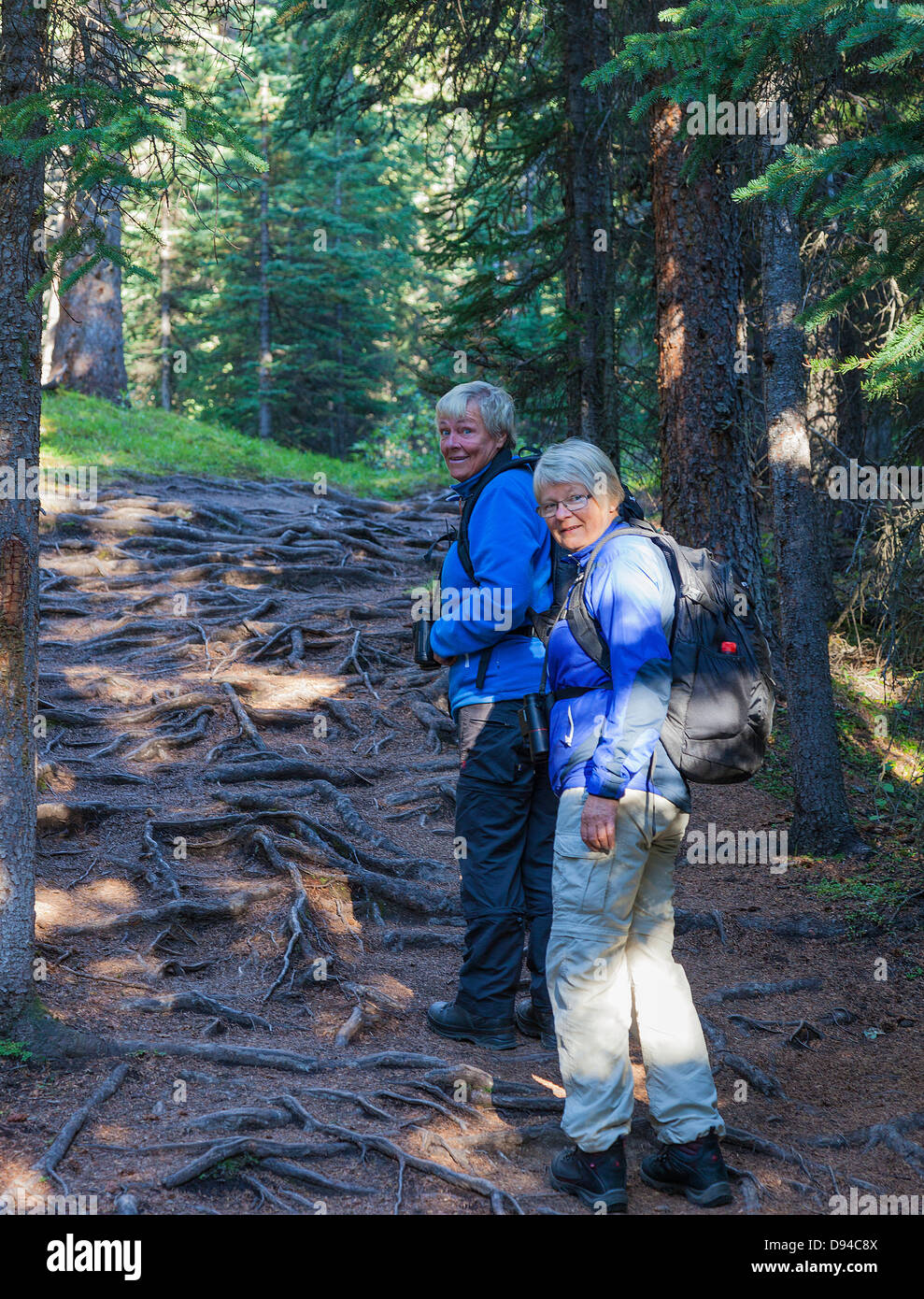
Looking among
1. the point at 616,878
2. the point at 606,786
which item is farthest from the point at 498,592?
the point at 616,878

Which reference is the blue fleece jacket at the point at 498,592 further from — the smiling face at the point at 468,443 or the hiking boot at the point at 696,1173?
the hiking boot at the point at 696,1173

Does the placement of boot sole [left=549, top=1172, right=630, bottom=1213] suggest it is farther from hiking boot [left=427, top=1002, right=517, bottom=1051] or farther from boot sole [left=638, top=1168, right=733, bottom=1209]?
hiking boot [left=427, top=1002, right=517, bottom=1051]

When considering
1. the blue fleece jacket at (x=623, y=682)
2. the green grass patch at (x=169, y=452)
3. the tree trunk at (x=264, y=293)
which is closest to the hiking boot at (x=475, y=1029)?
the blue fleece jacket at (x=623, y=682)

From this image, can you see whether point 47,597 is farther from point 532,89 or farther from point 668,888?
point 668,888

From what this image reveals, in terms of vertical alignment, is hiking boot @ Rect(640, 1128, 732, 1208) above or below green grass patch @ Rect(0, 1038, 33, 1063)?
below

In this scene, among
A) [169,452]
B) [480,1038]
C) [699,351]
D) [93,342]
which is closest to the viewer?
[480,1038]

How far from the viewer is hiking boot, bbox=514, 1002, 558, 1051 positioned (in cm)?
480

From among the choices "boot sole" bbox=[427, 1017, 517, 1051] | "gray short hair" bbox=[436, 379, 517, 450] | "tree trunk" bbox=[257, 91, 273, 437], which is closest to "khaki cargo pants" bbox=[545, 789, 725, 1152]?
"boot sole" bbox=[427, 1017, 517, 1051]

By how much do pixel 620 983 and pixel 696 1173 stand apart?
2.24 ft

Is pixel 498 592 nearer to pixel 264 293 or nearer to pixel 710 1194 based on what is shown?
pixel 710 1194

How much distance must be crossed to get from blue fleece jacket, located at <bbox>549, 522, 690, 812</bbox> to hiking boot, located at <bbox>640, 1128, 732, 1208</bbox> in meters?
1.13

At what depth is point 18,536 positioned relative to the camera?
4207 millimetres

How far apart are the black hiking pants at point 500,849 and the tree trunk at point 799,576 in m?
3.38
